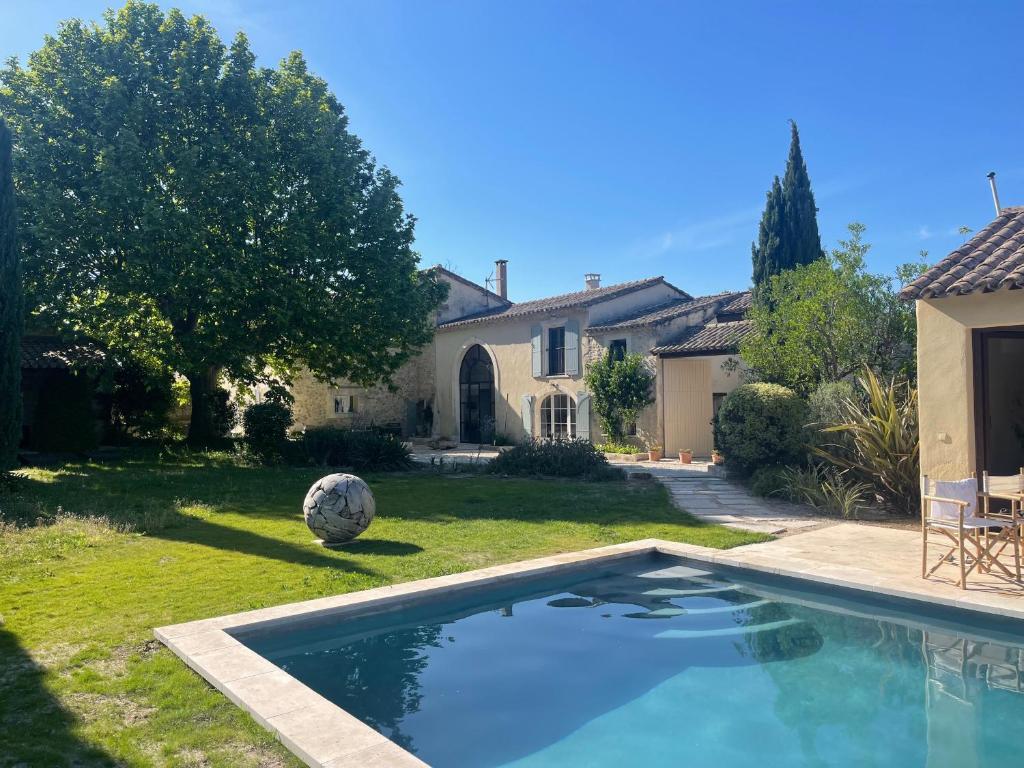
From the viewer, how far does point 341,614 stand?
19.1ft

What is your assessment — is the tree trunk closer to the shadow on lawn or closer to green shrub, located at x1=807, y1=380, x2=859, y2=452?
green shrub, located at x1=807, y1=380, x2=859, y2=452

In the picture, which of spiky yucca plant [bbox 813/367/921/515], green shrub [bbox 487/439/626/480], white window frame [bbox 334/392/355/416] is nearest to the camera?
spiky yucca plant [bbox 813/367/921/515]

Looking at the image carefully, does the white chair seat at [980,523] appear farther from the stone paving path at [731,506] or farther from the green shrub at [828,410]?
the green shrub at [828,410]

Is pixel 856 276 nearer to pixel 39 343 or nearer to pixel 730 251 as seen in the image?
pixel 730 251

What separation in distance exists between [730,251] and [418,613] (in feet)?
62.6

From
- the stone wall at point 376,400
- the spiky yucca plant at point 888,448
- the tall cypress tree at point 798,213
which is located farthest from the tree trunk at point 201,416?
the tall cypress tree at point 798,213

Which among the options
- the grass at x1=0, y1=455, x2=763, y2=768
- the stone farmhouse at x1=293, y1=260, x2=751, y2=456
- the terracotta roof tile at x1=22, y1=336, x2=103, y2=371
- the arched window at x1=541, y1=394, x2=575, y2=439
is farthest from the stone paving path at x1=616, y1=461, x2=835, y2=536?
the terracotta roof tile at x1=22, y1=336, x2=103, y2=371

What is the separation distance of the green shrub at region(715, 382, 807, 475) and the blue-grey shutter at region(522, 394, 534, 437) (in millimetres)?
11620

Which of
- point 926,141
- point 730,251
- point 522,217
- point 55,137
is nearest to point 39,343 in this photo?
point 55,137

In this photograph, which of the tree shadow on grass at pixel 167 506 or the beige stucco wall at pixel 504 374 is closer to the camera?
the tree shadow on grass at pixel 167 506

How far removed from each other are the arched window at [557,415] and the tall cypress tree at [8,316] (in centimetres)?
1550

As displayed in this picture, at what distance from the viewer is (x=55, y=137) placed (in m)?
15.6

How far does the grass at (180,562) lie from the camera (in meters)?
3.77

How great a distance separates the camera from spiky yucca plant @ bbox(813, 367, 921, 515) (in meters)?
10.5
